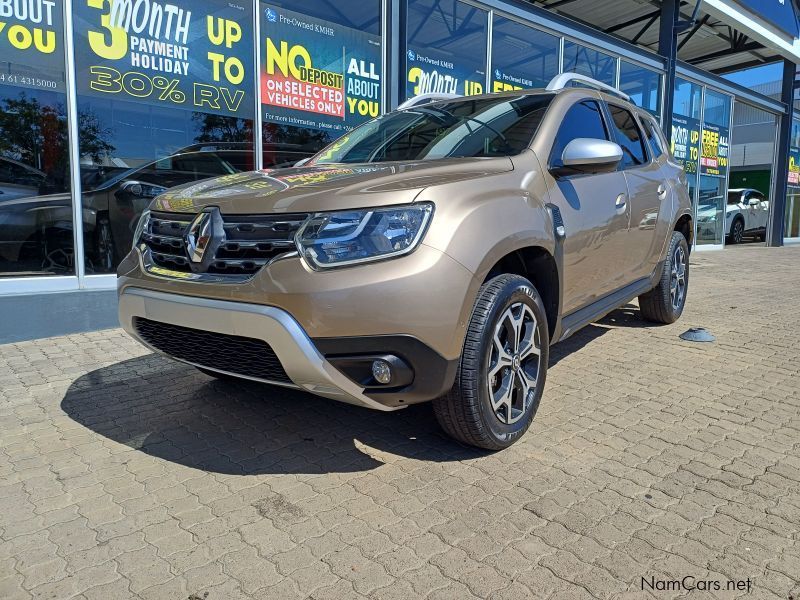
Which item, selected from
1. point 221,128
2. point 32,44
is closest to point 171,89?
point 221,128

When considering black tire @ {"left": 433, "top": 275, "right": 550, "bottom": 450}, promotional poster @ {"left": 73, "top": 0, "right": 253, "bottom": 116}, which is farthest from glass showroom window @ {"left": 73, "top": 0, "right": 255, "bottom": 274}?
black tire @ {"left": 433, "top": 275, "right": 550, "bottom": 450}

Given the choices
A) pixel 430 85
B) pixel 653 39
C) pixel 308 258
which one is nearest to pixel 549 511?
pixel 308 258

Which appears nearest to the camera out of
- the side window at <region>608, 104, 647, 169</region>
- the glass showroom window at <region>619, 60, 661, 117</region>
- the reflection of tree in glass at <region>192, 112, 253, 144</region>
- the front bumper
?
the front bumper

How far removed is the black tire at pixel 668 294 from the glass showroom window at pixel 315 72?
409cm

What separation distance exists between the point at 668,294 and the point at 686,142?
34.5 feet

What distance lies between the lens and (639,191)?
4.33 m

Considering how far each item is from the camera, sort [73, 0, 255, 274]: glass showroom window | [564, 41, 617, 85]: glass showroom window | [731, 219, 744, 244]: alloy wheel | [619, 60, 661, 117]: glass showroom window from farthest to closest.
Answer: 1. [731, 219, 744, 244]: alloy wheel
2. [619, 60, 661, 117]: glass showroom window
3. [564, 41, 617, 85]: glass showroom window
4. [73, 0, 255, 274]: glass showroom window

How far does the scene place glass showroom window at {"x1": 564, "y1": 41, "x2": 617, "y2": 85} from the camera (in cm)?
1028

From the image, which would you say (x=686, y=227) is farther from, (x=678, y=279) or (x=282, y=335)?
(x=282, y=335)

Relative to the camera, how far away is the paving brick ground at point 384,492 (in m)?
2.00

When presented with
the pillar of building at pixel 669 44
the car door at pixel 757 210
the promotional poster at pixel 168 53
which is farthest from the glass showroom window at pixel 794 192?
the promotional poster at pixel 168 53

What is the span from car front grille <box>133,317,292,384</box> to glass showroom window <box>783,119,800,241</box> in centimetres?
2161

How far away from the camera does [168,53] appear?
5.98 m

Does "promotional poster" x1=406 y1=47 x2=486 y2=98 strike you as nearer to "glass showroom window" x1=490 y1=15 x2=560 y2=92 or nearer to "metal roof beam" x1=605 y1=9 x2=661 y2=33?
"glass showroom window" x1=490 y1=15 x2=560 y2=92
